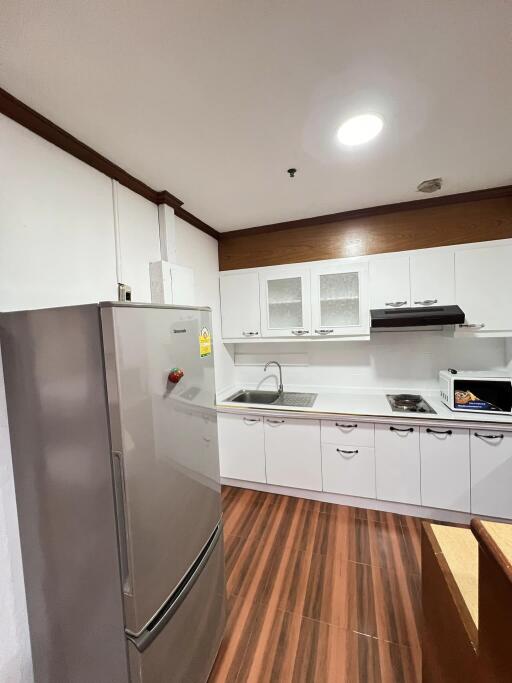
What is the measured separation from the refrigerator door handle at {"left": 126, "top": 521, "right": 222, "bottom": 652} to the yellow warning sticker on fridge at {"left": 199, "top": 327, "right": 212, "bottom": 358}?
0.85 metres

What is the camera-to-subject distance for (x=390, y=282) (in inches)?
94.3

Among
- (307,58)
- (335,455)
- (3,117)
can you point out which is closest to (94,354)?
(3,117)

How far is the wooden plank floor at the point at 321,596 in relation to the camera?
125cm

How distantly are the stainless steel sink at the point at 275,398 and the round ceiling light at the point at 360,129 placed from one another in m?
1.91

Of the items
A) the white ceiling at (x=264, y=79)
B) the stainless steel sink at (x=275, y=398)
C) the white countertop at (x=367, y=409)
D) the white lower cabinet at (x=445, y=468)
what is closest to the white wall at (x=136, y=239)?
the white ceiling at (x=264, y=79)

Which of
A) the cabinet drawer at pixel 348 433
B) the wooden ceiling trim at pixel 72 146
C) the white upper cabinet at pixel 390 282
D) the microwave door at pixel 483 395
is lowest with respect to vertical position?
the cabinet drawer at pixel 348 433

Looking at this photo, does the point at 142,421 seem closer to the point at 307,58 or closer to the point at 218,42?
the point at 218,42

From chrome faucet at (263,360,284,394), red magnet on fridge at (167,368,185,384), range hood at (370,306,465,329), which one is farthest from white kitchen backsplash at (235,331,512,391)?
red magnet on fridge at (167,368,185,384)

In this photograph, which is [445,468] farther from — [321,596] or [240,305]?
[240,305]

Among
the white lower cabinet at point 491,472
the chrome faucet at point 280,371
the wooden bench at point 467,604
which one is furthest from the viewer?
the chrome faucet at point 280,371

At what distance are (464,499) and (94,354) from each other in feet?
8.43

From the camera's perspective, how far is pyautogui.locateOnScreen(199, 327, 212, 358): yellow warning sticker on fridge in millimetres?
1282

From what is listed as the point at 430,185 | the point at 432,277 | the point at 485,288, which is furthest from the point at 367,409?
the point at 430,185

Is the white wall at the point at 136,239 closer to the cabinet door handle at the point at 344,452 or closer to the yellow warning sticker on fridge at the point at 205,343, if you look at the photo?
the yellow warning sticker on fridge at the point at 205,343
